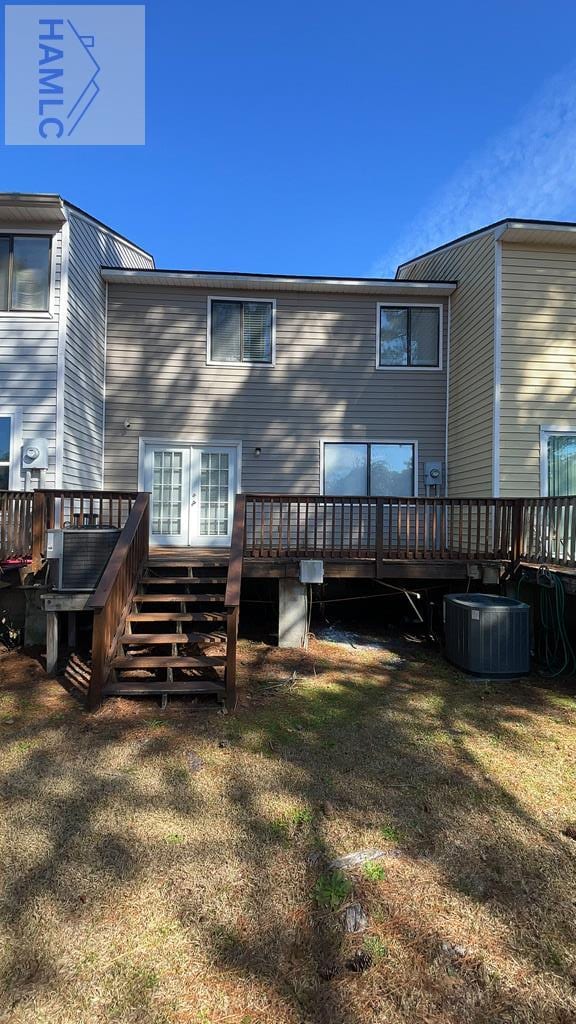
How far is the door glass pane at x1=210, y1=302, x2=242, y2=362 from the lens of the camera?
8.64 meters

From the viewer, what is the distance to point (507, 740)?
12.5 ft

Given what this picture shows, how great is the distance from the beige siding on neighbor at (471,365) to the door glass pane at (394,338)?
0.85 metres

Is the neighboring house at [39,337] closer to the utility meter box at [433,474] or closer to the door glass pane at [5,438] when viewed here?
the door glass pane at [5,438]

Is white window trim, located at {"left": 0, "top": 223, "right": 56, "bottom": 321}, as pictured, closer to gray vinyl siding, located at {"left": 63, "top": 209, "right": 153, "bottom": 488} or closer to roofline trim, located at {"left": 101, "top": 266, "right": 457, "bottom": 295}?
gray vinyl siding, located at {"left": 63, "top": 209, "right": 153, "bottom": 488}

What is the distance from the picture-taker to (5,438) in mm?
7156

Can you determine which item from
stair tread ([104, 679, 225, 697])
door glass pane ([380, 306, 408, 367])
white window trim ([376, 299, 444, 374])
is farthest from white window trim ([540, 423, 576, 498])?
stair tread ([104, 679, 225, 697])

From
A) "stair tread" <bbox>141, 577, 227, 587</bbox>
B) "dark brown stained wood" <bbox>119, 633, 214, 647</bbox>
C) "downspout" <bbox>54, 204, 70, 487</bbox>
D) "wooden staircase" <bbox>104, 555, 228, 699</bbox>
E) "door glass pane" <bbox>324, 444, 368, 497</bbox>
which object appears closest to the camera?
"wooden staircase" <bbox>104, 555, 228, 699</bbox>

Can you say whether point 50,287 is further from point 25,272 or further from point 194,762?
point 194,762

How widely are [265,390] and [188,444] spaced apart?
169 centimetres

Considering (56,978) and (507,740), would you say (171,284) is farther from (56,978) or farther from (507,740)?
(56,978)

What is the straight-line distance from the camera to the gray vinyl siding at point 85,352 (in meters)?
7.18

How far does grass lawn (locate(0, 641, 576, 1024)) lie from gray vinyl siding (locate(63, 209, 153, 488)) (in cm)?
418

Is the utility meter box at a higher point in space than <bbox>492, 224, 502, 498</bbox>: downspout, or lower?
lower

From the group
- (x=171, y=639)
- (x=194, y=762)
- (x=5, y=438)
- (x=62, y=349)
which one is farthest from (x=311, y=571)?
(x=5, y=438)
